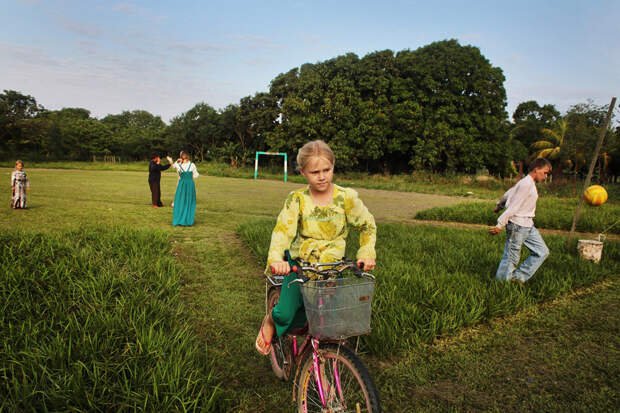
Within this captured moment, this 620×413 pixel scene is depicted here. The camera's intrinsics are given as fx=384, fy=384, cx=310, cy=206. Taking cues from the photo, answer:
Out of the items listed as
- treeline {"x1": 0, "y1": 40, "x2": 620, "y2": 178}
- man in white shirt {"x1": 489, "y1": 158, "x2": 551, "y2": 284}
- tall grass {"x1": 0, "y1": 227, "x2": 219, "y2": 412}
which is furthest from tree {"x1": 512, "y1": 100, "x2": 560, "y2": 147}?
tall grass {"x1": 0, "y1": 227, "x2": 219, "y2": 412}

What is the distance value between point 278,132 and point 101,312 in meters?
35.7

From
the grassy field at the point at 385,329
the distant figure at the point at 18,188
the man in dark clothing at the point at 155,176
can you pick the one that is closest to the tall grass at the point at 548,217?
the grassy field at the point at 385,329

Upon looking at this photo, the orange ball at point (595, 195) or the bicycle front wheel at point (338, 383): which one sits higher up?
the orange ball at point (595, 195)

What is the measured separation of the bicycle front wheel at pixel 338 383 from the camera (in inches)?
77.2

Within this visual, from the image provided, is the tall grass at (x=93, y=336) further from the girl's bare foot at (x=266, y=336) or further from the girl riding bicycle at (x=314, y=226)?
the girl riding bicycle at (x=314, y=226)

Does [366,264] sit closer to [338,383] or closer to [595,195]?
[338,383]

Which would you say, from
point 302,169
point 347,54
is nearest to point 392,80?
point 347,54

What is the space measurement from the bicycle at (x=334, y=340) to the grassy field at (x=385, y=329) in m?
0.66

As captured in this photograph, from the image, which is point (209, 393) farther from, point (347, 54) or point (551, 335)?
point (347, 54)

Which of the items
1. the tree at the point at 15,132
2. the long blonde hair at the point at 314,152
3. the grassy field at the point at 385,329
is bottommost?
the grassy field at the point at 385,329

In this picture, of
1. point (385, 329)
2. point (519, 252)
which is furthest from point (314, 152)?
point (519, 252)

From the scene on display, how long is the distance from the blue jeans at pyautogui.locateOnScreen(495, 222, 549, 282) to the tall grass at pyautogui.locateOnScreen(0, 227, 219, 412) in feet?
13.1

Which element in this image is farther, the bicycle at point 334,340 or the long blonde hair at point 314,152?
the long blonde hair at point 314,152

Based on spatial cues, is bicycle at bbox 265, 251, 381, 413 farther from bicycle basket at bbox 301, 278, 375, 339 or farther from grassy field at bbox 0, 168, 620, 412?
grassy field at bbox 0, 168, 620, 412
